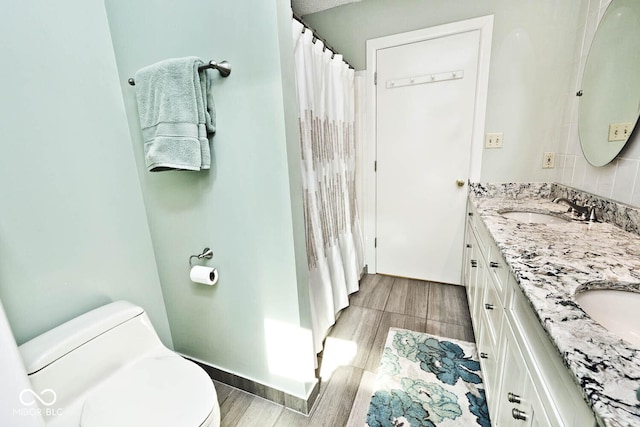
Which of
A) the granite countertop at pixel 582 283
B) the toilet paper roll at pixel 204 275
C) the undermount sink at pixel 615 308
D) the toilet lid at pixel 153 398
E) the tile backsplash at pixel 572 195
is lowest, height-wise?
the toilet lid at pixel 153 398

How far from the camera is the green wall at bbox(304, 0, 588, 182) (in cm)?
180

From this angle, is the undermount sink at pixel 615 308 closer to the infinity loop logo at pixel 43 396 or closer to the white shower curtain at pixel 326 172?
the white shower curtain at pixel 326 172

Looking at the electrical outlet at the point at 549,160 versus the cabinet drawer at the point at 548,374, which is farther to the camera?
the electrical outlet at the point at 549,160

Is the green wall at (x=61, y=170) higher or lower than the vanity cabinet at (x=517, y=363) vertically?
higher

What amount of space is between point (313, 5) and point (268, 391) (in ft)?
9.32

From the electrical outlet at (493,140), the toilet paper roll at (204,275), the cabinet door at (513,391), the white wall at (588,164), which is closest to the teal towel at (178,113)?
the toilet paper roll at (204,275)

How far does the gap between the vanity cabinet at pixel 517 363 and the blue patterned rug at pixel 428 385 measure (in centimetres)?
17

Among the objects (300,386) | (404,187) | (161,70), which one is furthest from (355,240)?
(161,70)

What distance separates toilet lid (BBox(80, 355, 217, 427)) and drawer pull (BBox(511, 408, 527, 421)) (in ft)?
3.14

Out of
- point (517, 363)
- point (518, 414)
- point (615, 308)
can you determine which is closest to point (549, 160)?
point (615, 308)

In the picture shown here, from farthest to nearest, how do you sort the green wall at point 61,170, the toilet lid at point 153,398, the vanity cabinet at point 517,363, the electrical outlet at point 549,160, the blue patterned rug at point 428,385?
1. the electrical outlet at point 549,160
2. the blue patterned rug at point 428,385
3. the green wall at point 61,170
4. the toilet lid at point 153,398
5. the vanity cabinet at point 517,363

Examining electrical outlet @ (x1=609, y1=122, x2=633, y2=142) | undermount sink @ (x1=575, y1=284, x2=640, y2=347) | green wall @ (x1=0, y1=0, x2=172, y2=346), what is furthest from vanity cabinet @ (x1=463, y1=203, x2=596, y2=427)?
green wall @ (x1=0, y1=0, x2=172, y2=346)

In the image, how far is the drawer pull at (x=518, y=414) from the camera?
2.44 ft

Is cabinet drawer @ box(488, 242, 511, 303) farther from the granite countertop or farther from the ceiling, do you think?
the ceiling
